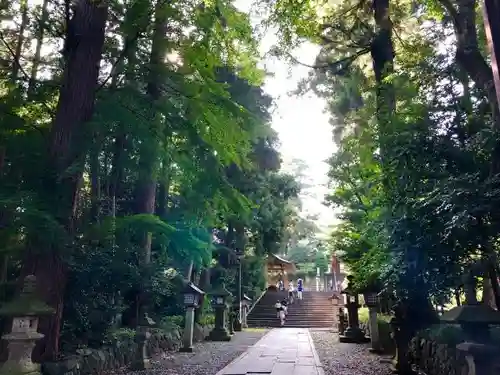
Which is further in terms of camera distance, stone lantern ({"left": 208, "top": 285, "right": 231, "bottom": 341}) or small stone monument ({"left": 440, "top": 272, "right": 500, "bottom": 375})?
stone lantern ({"left": 208, "top": 285, "right": 231, "bottom": 341})

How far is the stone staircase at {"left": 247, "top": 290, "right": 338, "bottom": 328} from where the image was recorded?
2174 centimetres

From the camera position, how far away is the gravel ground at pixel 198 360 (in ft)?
24.8

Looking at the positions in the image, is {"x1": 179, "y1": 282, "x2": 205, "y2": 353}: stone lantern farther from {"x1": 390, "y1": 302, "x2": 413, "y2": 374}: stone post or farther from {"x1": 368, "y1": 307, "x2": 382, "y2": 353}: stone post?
{"x1": 390, "y1": 302, "x2": 413, "y2": 374}: stone post

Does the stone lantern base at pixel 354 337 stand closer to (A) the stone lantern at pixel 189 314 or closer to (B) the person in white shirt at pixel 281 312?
(A) the stone lantern at pixel 189 314

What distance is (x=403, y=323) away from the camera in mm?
7402

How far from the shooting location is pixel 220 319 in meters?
13.7

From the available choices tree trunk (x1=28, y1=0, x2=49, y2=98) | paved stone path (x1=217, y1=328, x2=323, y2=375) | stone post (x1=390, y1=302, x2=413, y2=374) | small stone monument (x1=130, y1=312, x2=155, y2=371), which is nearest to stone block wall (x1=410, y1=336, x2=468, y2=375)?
stone post (x1=390, y1=302, x2=413, y2=374)

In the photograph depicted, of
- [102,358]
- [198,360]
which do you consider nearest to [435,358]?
[198,360]

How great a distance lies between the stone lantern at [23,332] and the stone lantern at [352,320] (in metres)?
9.60

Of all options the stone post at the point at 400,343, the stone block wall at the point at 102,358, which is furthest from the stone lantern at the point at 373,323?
the stone block wall at the point at 102,358

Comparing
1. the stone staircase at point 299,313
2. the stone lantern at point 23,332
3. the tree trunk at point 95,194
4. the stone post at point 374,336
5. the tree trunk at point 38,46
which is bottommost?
the stone staircase at point 299,313

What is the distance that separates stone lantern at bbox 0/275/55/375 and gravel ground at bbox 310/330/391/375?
15.9ft

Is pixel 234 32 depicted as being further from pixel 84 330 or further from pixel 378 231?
pixel 84 330

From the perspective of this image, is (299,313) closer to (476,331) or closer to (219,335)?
(219,335)
